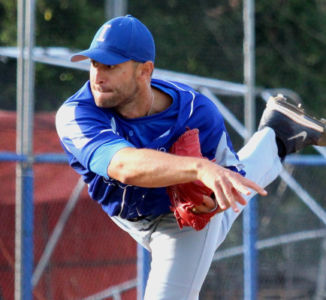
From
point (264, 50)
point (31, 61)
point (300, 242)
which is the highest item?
point (31, 61)

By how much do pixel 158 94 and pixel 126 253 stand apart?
2.29 metres

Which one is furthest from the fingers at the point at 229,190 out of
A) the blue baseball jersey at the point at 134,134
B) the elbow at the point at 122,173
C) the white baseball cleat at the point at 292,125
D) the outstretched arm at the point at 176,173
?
the white baseball cleat at the point at 292,125

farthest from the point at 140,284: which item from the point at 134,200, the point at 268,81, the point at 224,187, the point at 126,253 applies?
the point at 268,81

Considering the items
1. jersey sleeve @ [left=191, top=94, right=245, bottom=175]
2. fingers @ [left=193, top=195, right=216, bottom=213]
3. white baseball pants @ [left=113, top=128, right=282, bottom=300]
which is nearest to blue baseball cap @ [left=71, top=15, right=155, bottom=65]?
jersey sleeve @ [left=191, top=94, right=245, bottom=175]

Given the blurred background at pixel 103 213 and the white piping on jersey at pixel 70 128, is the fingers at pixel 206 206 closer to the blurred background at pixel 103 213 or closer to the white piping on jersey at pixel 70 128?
the white piping on jersey at pixel 70 128

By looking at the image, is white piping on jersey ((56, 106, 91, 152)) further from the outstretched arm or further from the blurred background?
the blurred background

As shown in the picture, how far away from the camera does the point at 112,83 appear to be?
3.61 meters

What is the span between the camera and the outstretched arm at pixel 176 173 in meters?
2.84

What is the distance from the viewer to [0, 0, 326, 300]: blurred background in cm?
568

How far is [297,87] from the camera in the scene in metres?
11.4

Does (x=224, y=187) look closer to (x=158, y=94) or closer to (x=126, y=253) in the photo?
(x=158, y=94)

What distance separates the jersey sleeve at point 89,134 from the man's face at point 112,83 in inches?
2.9

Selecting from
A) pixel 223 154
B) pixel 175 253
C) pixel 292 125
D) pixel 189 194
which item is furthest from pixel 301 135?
pixel 189 194

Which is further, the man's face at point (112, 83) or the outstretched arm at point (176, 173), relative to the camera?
the man's face at point (112, 83)
